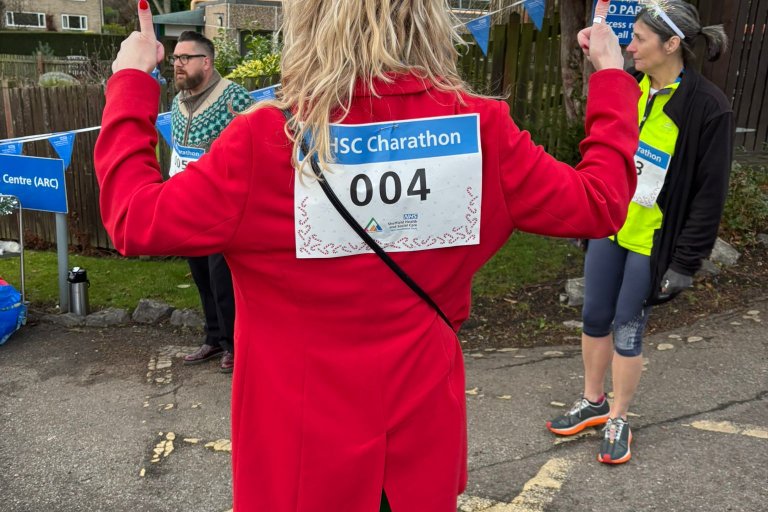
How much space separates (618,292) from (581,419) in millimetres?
743

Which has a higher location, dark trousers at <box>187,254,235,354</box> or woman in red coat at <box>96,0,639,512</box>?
woman in red coat at <box>96,0,639,512</box>

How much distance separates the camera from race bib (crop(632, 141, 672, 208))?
333 centimetres

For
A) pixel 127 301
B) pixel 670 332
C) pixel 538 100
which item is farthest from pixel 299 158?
pixel 538 100

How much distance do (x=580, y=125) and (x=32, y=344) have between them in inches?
201

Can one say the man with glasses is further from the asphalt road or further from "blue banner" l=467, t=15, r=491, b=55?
"blue banner" l=467, t=15, r=491, b=55

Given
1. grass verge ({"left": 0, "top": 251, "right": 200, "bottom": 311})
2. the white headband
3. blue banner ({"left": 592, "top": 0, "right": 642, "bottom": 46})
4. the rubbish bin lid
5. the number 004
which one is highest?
blue banner ({"left": 592, "top": 0, "right": 642, "bottom": 46})

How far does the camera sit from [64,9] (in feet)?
158

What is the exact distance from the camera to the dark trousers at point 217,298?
4.75 metres

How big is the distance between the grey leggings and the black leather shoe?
2.59m

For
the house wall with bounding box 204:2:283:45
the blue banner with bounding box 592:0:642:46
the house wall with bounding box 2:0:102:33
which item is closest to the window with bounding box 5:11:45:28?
the house wall with bounding box 2:0:102:33

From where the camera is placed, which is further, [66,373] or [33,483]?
[66,373]

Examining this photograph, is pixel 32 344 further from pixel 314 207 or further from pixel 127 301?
pixel 314 207

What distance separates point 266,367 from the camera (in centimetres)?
169

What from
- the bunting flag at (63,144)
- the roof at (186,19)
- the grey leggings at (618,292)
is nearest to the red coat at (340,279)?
the grey leggings at (618,292)
